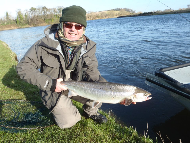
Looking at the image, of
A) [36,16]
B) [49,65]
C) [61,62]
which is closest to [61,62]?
[61,62]

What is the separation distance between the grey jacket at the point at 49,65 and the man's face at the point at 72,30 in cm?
26

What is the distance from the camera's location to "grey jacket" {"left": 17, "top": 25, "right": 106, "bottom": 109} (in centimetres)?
341

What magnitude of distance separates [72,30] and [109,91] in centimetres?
151

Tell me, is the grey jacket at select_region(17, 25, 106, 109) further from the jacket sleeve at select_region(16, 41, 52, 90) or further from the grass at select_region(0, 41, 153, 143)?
the grass at select_region(0, 41, 153, 143)

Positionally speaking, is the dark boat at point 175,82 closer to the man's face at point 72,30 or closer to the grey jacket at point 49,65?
the grey jacket at point 49,65

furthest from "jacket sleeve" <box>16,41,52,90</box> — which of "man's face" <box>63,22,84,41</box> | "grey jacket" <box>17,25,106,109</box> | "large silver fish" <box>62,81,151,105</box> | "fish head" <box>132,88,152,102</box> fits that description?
"fish head" <box>132,88,152,102</box>

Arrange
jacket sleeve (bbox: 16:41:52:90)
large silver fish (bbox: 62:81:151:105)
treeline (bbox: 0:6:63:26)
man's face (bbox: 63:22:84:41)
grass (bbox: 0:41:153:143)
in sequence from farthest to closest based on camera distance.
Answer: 1. treeline (bbox: 0:6:63:26)
2. grass (bbox: 0:41:153:143)
3. man's face (bbox: 63:22:84:41)
4. jacket sleeve (bbox: 16:41:52:90)
5. large silver fish (bbox: 62:81:151:105)

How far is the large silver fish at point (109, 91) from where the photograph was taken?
10.6ft

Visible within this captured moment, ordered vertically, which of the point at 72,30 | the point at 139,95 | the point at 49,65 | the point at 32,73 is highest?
the point at 72,30

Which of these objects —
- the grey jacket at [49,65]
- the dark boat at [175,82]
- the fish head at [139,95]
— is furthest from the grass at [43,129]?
the dark boat at [175,82]

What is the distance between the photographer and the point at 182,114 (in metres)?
5.90

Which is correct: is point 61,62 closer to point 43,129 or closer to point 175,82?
point 43,129

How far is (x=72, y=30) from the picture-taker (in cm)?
354

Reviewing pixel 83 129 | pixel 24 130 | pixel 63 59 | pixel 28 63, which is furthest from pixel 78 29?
pixel 24 130
